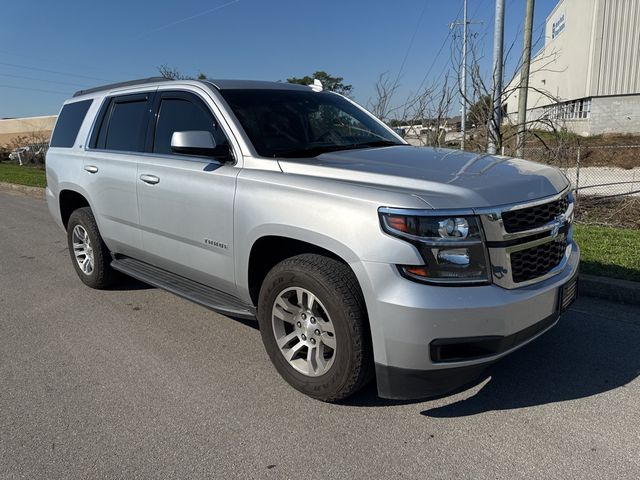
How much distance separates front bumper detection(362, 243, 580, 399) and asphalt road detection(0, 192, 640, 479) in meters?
0.36

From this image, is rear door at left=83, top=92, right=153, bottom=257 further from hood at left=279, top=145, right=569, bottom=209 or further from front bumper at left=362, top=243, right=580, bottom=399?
front bumper at left=362, top=243, right=580, bottom=399

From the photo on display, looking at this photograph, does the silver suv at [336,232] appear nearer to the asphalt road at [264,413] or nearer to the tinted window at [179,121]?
the tinted window at [179,121]

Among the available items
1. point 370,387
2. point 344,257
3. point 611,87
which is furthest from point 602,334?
point 611,87

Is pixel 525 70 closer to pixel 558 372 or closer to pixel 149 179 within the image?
pixel 558 372

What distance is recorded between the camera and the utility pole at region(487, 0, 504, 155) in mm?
8284

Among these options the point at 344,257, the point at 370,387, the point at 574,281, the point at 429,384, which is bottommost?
the point at 370,387

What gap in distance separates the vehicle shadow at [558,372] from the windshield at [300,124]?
1766mm

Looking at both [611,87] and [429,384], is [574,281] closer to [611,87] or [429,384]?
[429,384]

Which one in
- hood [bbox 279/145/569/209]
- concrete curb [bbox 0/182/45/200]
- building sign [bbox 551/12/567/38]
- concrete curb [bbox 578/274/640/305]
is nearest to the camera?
hood [bbox 279/145/569/209]

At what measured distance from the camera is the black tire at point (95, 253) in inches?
205

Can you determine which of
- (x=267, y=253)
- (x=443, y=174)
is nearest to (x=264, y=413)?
(x=267, y=253)

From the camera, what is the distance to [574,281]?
132 inches

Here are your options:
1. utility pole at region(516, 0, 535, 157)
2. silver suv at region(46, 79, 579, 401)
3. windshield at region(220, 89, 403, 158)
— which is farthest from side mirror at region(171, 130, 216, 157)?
utility pole at region(516, 0, 535, 157)

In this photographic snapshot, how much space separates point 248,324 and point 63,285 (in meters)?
2.58
